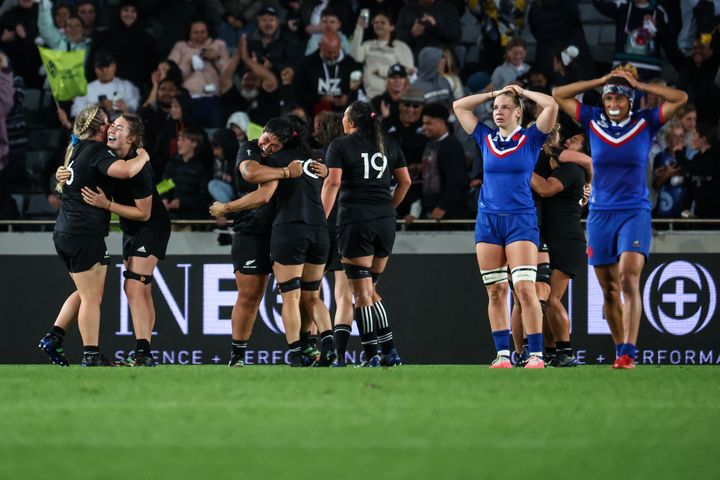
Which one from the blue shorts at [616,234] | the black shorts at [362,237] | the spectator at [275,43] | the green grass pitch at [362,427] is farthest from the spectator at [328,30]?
the green grass pitch at [362,427]

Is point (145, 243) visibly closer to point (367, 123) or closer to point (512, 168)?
point (367, 123)

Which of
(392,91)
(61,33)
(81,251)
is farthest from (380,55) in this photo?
(81,251)

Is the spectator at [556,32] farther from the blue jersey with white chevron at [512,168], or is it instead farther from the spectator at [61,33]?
the blue jersey with white chevron at [512,168]

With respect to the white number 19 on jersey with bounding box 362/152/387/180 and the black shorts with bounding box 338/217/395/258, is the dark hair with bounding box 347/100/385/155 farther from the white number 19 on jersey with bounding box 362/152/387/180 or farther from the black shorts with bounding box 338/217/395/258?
the black shorts with bounding box 338/217/395/258

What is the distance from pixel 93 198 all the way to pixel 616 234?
4360 millimetres

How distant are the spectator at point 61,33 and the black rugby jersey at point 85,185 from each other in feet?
22.7

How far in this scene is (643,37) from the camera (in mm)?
17438

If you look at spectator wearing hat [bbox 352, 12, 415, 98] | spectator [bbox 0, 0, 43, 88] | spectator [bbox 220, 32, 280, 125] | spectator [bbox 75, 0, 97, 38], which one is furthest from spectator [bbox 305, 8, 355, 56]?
spectator [bbox 0, 0, 43, 88]

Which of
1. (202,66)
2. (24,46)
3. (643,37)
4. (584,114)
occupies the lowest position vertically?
(584,114)

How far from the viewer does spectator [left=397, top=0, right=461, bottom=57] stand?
17.6m

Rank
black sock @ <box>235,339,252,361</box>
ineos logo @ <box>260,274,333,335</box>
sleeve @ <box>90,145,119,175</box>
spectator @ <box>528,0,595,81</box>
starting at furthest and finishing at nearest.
A: spectator @ <box>528,0,595,81</box>, ineos logo @ <box>260,274,333,335</box>, black sock @ <box>235,339,252,361</box>, sleeve @ <box>90,145,119,175</box>

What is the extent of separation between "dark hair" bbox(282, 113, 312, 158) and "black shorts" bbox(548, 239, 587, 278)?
2273 millimetres

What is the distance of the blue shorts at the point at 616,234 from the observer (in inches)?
407

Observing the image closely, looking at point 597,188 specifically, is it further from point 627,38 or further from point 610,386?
point 627,38
